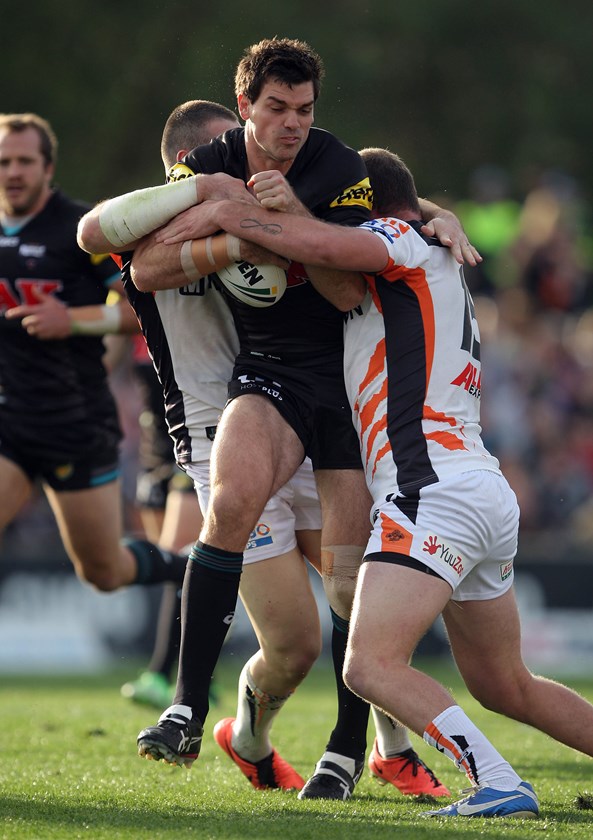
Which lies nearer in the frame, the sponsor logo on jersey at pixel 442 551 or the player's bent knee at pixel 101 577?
the sponsor logo on jersey at pixel 442 551

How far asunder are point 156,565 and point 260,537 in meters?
2.68

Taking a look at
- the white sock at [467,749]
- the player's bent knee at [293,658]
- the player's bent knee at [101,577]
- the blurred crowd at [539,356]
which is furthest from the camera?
the blurred crowd at [539,356]

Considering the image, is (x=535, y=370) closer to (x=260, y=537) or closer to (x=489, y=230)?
(x=489, y=230)

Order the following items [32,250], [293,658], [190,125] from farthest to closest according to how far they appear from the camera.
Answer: [32,250]
[190,125]
[293,658]

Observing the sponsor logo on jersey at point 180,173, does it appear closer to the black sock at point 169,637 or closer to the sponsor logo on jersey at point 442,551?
the sponsor logo on jersey at point 442,551

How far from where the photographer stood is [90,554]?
8.16 m

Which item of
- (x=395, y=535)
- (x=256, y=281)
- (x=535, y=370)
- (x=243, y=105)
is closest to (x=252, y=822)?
(x=395, y=535)

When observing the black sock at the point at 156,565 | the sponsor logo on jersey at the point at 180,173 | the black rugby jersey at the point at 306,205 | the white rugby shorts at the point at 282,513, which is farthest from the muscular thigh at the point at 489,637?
the black sock at the point at 156,565

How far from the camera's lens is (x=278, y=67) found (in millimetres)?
5402

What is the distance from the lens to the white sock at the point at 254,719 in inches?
235

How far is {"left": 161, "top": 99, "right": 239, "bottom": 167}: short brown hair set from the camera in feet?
20.4

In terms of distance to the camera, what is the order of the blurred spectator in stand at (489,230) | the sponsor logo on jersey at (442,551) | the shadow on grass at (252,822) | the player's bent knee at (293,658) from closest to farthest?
1. the shadow on grass at (252,822)
2. the sponsor logo on jersey at (442,551)
3. the player's bent knee at (293,658)
4. the blurred spectator in stand at (489,230)

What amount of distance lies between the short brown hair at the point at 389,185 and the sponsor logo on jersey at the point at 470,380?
72 cm

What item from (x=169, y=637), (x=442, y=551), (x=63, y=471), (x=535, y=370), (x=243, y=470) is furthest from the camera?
(x=535, y=370)
